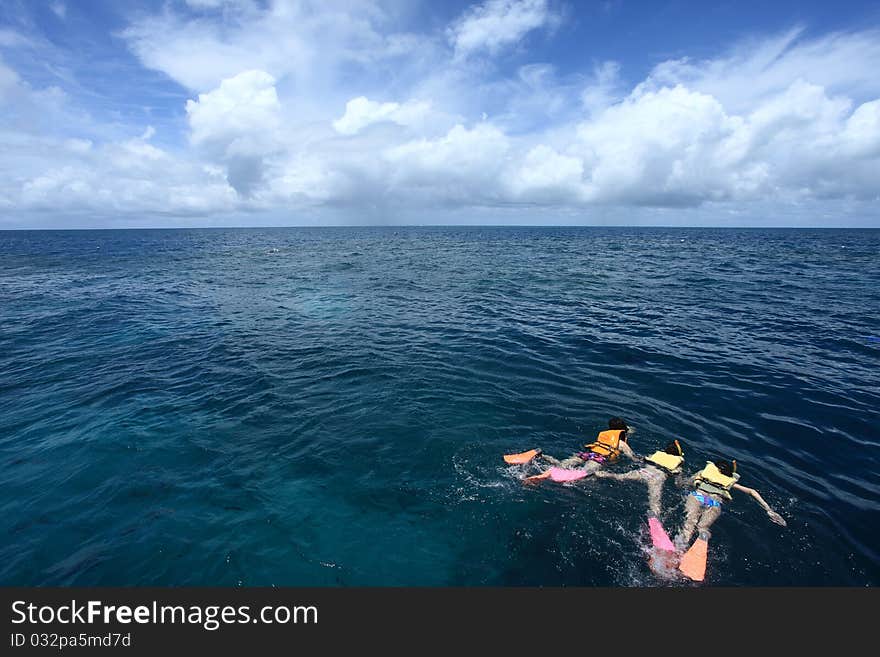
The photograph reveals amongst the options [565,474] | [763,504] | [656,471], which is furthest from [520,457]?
[763,504]

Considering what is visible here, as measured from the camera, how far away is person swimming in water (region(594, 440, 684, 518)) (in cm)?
1375

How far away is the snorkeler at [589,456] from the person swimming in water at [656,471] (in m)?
0.53

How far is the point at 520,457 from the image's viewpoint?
49.3ft

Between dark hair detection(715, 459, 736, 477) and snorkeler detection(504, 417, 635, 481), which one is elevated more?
dark hair detection(715, 459, 736, 477)

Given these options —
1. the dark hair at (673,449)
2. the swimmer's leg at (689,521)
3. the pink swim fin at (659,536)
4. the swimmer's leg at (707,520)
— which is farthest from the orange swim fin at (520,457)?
the swimmer's leg at (707,520)

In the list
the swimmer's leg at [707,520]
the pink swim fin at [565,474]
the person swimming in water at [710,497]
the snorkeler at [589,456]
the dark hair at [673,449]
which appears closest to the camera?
the swimmer's leg at [707,520]

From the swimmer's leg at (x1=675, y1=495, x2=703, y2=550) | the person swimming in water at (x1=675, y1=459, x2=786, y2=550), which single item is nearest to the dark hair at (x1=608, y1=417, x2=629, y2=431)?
the person swimming in water at (x1=675, y1=459, x2=786, y2=550)

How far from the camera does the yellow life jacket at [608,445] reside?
1491 cm

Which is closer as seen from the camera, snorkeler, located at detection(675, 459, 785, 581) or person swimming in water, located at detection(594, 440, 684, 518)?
snorkeler, located at detection(675, 459, 785, 581)

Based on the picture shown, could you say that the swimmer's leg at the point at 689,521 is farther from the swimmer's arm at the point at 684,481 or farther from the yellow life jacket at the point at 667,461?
the yellow life jacket at the point at 667,461

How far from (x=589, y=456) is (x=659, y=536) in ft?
12.5

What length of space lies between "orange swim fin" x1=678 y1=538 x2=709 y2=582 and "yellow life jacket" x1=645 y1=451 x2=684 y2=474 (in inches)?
121

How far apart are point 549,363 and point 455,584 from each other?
1644cm

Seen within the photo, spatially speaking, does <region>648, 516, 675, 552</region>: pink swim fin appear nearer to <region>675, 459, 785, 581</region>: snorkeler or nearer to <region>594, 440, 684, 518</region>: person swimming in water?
<region>675, 459, 785, 581</region>: snorkeler
